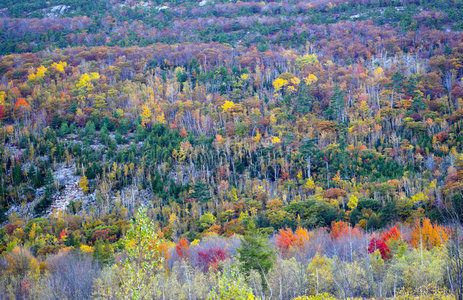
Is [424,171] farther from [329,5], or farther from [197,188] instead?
[329,5]

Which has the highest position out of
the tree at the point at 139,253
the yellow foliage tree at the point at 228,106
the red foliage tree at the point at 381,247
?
the tree at the point at 139,253

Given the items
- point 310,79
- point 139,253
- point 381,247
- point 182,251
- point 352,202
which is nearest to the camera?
point 139,253

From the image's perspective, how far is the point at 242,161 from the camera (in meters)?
87.2

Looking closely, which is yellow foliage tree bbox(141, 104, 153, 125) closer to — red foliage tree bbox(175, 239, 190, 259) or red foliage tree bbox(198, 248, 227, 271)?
red foliage tree bbox(175, 239, 190, 259)

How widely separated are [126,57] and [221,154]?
68281 mm

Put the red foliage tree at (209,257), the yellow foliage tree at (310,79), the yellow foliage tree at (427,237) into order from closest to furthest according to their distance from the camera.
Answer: the yellow foliage tree at (427,237)
the red foliage tree at (209,257)
the yellow foliage tree at (310,79)

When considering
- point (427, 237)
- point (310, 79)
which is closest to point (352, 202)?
point (427, 237)

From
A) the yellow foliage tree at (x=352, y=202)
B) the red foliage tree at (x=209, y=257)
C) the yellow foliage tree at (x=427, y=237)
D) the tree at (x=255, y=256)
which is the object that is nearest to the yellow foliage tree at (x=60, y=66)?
the yellow foliage tree at (x=352, y=202)

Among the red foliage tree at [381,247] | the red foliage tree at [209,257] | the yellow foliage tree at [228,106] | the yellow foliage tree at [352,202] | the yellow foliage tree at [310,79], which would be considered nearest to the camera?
the red foliage tree at [381,247]

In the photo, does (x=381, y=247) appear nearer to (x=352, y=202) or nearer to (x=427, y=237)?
(x=427, y=237)

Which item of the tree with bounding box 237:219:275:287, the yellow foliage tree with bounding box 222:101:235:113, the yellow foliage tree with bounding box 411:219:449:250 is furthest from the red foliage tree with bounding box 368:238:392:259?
the yellow foliage tree with bounding box 222:101:235:113

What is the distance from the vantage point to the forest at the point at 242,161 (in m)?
38.1

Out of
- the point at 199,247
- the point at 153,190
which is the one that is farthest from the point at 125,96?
the point at 199,247

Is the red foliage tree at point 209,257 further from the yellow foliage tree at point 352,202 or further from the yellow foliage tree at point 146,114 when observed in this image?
the yellow foliage tree at point 146,114
